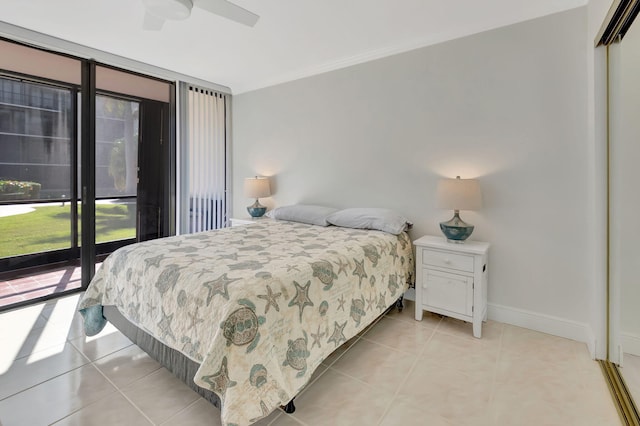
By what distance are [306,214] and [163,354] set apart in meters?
1.87

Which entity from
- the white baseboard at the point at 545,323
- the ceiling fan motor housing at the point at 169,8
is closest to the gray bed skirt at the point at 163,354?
the ceiling fan motor housing at the point at 169,8

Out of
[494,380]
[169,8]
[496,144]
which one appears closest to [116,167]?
[169,8]

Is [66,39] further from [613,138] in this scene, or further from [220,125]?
[613,138]

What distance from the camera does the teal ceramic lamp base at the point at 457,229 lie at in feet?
8.36

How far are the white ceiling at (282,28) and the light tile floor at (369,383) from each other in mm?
2547

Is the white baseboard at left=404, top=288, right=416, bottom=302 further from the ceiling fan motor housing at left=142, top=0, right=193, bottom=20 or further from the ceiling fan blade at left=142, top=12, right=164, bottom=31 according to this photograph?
the ceiling fan blade at left=142, top=12, right=164, bottom=31

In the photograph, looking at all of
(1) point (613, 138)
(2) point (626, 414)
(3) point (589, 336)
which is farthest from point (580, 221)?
(2) point (626, 414)

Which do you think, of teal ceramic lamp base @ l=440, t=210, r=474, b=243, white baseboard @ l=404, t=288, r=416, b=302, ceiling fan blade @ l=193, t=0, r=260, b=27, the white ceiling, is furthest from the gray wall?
ceiling fan blade @ l=193, t=0, r=260, b=27

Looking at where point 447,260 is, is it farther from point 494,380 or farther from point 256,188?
point 256,188

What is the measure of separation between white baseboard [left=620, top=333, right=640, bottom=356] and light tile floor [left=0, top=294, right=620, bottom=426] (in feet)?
0.76

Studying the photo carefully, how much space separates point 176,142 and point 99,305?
2476mm

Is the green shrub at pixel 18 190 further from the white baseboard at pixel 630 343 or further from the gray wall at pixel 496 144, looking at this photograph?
the white baseboard at pixel 630 343

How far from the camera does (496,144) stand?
103 inches

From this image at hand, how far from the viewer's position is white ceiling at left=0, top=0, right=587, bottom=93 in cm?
241
